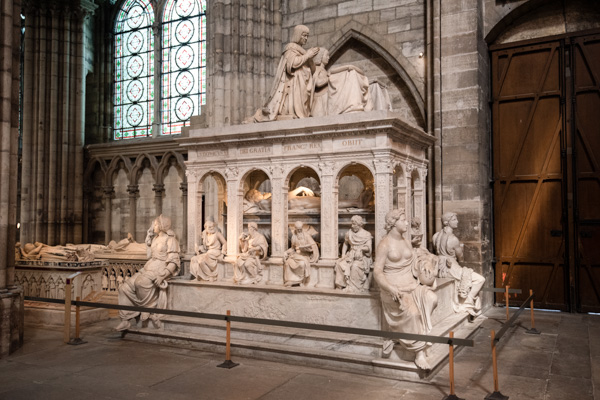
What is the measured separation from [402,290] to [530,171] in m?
5.41

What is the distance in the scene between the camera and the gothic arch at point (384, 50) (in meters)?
11.2

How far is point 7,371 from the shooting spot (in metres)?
6.16

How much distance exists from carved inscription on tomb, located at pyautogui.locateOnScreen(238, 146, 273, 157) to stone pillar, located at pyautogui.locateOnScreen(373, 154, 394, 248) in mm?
1769

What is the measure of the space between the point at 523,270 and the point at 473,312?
105 inches

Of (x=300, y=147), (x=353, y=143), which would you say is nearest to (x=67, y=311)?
(x=300, y=147)

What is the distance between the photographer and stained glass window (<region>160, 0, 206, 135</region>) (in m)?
15.2

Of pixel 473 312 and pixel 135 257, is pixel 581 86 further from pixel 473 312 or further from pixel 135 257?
pixel 135 257

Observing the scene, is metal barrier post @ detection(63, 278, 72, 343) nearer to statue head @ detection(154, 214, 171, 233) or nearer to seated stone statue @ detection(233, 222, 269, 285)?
statue head @ detection(154, 214, 171, 233)

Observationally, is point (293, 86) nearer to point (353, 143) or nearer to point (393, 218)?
point (353, 143)

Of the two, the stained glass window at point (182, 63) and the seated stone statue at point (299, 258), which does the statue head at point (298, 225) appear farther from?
the stained glass window at point (182, 63)

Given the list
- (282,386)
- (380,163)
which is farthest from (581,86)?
(282,386)

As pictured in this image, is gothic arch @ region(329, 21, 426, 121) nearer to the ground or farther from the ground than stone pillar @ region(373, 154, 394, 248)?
farther from the ground

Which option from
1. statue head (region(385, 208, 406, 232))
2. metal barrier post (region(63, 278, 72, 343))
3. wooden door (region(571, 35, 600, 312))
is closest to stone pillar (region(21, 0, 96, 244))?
metal barrier post (region(63, 278, 72, 343))

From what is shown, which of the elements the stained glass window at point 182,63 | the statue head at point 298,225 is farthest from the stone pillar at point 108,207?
the statue head at point 298,225
